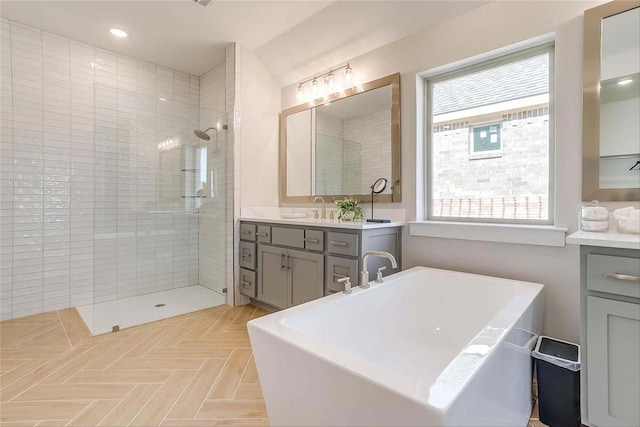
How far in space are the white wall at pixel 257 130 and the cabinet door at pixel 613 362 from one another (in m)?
2.80

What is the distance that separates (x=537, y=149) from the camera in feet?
6.49

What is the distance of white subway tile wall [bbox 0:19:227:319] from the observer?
2734 millimetres

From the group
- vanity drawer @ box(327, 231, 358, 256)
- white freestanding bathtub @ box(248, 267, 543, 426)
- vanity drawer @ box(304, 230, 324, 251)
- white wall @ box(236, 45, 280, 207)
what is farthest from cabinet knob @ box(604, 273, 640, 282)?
white wall @ box(236, 45, 280, 207)

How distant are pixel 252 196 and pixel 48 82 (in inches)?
85.4

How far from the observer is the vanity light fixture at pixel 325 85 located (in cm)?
283

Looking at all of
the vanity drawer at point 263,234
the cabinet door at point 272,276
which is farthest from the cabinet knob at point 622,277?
the vanity drawer at point 263,234

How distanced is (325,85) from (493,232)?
80.8 inches

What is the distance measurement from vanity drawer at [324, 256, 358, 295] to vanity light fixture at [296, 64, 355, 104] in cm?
165

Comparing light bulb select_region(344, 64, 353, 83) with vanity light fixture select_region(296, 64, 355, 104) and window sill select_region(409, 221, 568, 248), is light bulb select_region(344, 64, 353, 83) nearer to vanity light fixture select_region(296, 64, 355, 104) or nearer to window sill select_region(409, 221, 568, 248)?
vanity light fixture select_region(296, 64, 355, 104)

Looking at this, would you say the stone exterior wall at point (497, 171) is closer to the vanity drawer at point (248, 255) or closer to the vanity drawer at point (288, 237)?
the vanity drawer at point (288, 237)

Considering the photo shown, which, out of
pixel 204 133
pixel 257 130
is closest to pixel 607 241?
pixel 257 130

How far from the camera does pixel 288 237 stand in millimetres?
2646

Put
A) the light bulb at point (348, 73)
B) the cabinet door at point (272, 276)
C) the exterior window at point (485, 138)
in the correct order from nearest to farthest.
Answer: the exterior window at point (485, 138) → the cabinet door at point (272, 276) → the light bulb at point (348, 73)

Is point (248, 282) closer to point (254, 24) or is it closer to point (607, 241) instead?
point (254, 24)
